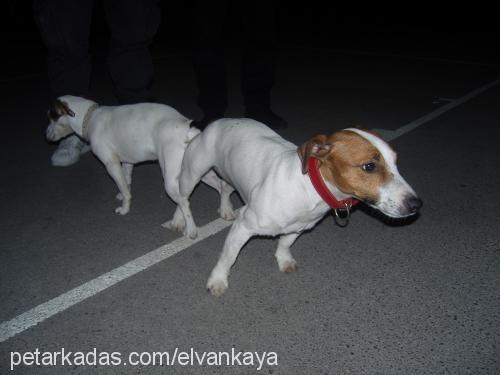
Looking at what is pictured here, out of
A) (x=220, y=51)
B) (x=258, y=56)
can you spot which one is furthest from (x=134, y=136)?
(x=258, y=56)

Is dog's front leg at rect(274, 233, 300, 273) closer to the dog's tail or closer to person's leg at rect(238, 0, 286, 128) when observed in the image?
the dog's tail

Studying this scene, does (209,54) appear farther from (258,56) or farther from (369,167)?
(369,167)

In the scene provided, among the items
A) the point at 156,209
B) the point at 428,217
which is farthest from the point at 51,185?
the point at 428,217

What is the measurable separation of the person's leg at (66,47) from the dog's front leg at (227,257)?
9.60 feet

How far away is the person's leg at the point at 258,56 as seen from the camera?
5316mm

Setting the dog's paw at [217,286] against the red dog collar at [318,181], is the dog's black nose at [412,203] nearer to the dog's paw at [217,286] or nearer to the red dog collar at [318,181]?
the red dog collar at [318,181]

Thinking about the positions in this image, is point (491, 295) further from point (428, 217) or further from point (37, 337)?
point (37, 337)

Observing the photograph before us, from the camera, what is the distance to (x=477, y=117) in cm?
711

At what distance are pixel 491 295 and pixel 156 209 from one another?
301cm

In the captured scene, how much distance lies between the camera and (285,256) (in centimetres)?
356

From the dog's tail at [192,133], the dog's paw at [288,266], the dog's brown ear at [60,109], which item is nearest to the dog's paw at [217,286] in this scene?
the dog's paw at [288,266]

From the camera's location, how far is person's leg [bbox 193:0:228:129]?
5137mm

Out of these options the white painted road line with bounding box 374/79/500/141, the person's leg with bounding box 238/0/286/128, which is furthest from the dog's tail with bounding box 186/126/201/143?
the white painted road line with bounding box 374/79/500/141

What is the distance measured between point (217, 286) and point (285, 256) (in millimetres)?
619
